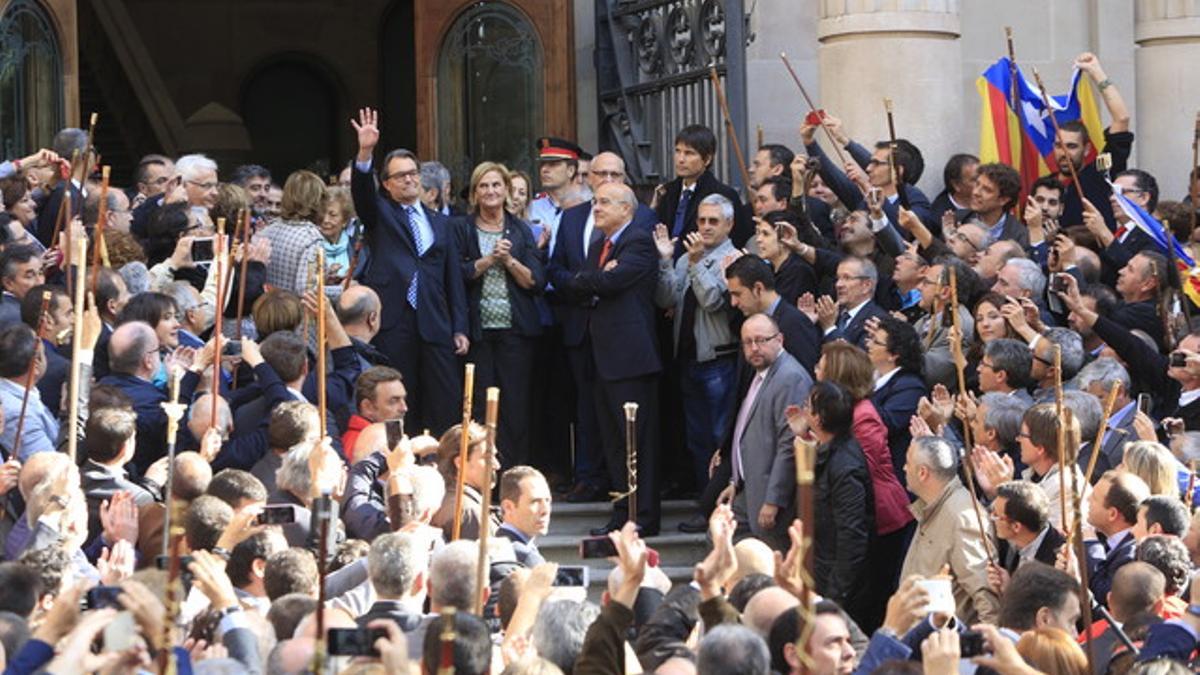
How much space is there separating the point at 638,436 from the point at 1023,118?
11.3ft

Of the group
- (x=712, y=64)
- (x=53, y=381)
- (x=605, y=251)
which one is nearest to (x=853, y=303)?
(x=605, y=251)

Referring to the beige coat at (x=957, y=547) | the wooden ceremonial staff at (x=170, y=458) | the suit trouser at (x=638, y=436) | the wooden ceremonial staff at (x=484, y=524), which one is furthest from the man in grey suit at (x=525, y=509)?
the suit trouser at (x=638, y=436)

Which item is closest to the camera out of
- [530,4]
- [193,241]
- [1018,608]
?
[1018,608]

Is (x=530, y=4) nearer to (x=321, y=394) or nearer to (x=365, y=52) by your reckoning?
(x=321, y=394)

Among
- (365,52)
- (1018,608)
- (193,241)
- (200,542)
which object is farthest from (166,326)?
(365,52)

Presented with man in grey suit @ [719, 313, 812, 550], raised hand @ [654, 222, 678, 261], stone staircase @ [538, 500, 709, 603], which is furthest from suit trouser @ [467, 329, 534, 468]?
man in grey suit @ [719, 313, 812, 550]

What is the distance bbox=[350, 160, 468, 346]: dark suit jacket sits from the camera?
13.0 m

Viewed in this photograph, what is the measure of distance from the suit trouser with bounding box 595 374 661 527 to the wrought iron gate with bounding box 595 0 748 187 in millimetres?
2207

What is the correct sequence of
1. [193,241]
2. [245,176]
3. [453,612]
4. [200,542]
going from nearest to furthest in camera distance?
[453,612]
[200,542]
[193,241]
[245,176]

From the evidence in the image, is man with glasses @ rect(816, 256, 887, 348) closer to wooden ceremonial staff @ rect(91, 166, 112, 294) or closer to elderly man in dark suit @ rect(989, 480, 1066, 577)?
elderly man in dark suit @ rect(989, 480, 1066, 577)

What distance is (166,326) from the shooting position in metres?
11.4

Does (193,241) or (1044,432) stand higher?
(193,241)

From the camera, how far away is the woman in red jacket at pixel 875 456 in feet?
37.3

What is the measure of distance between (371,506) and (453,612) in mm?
3689
